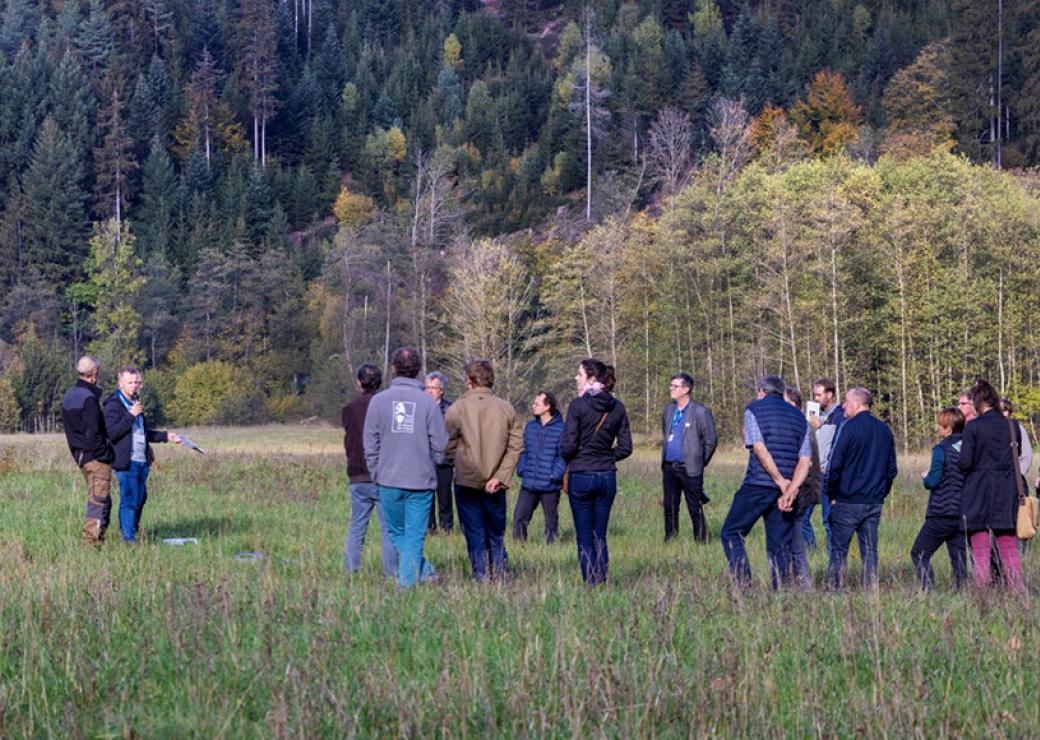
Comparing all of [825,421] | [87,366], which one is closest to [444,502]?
[825,421]

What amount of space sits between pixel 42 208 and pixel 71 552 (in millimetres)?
103101

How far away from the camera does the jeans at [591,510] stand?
413 inches

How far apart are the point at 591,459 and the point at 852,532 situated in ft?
7.14

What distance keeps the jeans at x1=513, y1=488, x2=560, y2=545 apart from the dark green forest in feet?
120

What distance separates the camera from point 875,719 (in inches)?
219

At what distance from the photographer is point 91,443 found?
1183cm

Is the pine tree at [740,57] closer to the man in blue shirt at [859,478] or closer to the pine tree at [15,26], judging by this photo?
the pine tree at [15,26]

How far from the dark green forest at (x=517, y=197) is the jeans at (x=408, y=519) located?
1616 inches

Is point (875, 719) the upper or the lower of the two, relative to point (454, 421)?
lower

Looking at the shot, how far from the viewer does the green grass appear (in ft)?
18.2

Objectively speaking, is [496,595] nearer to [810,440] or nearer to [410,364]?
[410,364]

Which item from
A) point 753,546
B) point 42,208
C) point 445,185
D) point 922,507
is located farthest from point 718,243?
point 42,208

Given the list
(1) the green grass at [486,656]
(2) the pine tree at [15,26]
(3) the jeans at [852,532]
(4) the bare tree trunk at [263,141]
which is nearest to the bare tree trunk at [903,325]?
(3) the jeans at [852,532]

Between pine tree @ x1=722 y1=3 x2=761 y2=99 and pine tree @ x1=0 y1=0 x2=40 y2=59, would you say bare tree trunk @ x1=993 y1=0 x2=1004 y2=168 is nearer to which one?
pine tree @ x1=722 y1=3 x2=761 y2=99
